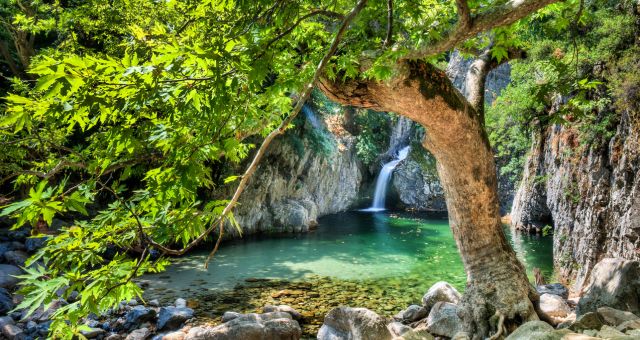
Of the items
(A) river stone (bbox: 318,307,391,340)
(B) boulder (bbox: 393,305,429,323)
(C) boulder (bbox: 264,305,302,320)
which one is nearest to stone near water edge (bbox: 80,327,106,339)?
(C) boulder (bbox: 264,305,302,320)

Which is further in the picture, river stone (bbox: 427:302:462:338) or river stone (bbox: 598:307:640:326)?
river stone (bbox: 427:302:462:338)

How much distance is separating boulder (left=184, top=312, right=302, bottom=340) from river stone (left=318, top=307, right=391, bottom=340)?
0.51 metres

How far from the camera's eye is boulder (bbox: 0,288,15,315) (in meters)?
6.69

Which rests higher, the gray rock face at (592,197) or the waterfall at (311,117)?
the waterfall at (311,117)

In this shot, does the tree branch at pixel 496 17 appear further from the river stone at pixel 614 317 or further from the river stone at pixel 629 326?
the river stone at pixel 614 317

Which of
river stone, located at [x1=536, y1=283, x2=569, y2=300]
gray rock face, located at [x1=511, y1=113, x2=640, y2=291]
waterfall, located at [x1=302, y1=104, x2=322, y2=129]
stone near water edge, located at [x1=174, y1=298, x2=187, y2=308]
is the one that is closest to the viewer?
gray rock face, located at [x1=511, y1=113, x2=640, y2=291]

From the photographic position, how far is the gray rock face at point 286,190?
15.7 meters

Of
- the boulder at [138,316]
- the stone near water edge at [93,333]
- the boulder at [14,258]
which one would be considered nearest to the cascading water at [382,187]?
the boulder at [14,258]

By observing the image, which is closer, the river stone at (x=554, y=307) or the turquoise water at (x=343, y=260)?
the river stone at (x=554, y=307)

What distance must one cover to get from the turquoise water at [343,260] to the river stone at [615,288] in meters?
4.50

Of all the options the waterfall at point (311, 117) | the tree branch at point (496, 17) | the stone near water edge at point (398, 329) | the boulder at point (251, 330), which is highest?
the waterfall at point (311, 117)

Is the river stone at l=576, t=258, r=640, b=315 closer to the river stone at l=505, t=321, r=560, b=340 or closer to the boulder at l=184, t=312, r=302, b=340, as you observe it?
the river stone at l=505, t=321, r=560, b=340

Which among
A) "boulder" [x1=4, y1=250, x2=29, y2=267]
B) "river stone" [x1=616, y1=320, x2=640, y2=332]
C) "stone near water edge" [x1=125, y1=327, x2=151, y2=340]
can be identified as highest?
"river stone" [x1=616, y1=320, x2=640, y2=332]

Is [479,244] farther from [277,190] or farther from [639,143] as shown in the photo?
[277,190]
